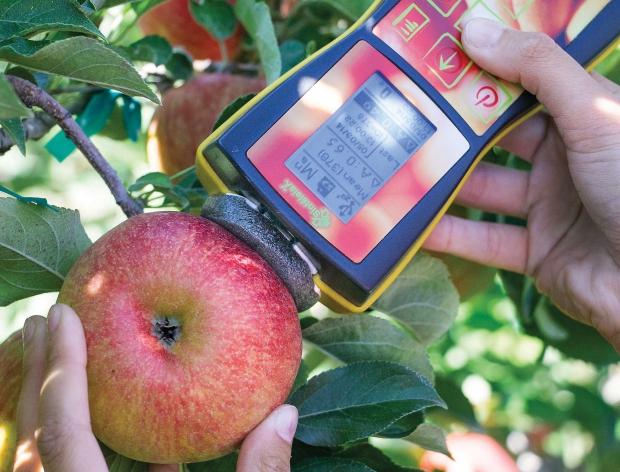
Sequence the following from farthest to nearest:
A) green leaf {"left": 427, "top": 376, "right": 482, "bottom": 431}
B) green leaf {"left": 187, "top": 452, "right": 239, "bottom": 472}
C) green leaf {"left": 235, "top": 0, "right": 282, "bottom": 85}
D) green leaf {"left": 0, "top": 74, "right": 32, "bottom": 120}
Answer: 1. green leaf {"left": 427, "top": 376, "right": 482, "bottom": 431}
2. green leaf {"left": 235, "top": 0, "right": 282, "bottom": 85}
3. green leaf {"left": 187, "top": 452, "right": 239, "bottom": 472}
4. green leaf {"left": 0, "top": 74, "right": 32, "bottom": 120}

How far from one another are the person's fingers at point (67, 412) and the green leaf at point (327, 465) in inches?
8.5

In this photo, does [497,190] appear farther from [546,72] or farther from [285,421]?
[285,421]

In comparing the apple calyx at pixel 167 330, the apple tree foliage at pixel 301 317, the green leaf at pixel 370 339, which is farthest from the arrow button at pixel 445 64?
the apple calyx at pixel 167 330

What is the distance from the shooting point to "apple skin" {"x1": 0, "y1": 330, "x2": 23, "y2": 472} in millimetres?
532

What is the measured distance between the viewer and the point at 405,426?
629 millimetres

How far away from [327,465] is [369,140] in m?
0.33

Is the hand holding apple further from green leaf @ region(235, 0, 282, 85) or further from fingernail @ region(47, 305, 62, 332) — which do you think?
green leaf @ region(235, 0, 282, 85)

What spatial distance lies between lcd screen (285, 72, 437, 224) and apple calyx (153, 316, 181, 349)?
185 mm

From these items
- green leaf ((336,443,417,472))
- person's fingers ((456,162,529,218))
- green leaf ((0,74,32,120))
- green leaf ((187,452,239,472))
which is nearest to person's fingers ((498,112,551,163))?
person's fingers ((456,162,529,218))

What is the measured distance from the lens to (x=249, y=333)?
48 centimetres

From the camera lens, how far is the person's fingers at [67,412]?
433 millimetres

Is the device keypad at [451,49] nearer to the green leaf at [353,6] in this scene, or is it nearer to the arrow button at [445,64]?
the arrow button at [445,64]

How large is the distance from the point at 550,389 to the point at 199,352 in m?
1.29

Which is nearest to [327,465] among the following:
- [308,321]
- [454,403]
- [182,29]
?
[308,321]
